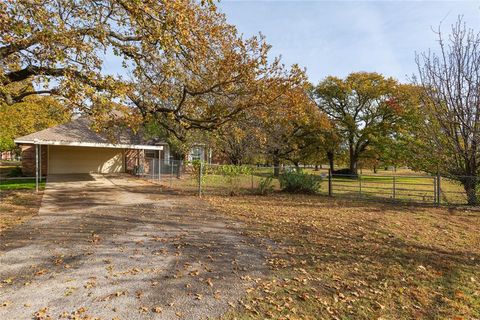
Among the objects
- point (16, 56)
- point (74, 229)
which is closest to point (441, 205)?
point (74, 229)

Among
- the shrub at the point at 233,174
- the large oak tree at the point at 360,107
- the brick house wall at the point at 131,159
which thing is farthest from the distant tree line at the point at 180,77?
the large oak tree at the point at 360,107

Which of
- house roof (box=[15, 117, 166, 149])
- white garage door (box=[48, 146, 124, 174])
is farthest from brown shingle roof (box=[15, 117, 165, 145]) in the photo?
white garage door (box=[48, 146, 124, 174])

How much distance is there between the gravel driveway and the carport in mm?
11571

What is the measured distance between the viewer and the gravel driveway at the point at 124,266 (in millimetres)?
3729

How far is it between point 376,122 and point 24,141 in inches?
1238

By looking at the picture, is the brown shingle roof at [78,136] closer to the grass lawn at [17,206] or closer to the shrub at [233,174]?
the grass lawn at [17,206]

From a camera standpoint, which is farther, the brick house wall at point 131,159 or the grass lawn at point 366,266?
the brick house wall at point 131,159

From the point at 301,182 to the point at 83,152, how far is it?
18.0 m

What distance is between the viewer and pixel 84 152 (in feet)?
78.2

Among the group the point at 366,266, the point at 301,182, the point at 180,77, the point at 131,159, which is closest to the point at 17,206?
the point at 180,77

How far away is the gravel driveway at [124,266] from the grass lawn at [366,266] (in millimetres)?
553

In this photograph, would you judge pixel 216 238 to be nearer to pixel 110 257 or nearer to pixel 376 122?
pixel 110 257

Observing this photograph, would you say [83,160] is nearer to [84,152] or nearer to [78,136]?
[84,152]

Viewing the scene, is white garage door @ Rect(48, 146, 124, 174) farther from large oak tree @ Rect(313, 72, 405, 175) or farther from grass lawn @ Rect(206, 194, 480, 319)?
large oak tree @ Rect(313, 72, 405, 175)
